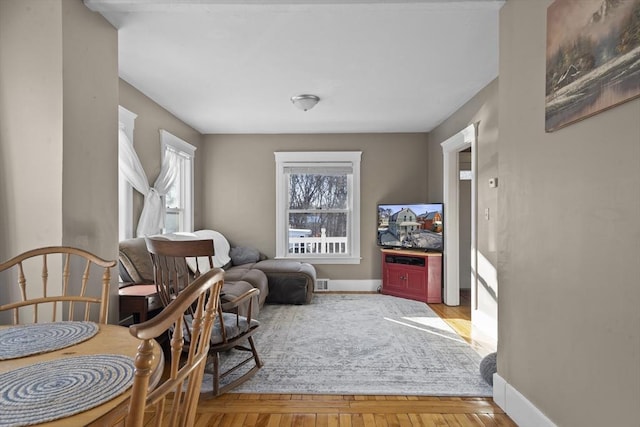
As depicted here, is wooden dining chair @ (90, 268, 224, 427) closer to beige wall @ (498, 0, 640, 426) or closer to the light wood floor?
the light wood floor

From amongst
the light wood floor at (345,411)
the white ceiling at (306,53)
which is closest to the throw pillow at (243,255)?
the white ceiling at (306,53)

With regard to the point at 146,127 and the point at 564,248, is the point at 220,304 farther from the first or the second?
the point at 146,127

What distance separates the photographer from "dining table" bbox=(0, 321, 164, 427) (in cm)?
75

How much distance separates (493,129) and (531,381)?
2350 mm

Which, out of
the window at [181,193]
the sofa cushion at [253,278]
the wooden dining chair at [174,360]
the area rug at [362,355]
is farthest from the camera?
the window at [181,193]

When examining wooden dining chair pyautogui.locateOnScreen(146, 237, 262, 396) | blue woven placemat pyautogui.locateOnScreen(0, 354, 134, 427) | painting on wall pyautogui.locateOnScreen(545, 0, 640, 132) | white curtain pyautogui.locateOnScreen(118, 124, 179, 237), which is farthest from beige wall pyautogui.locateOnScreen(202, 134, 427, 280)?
blue woven placemat pyautogui.locateOnScreen(0, 354, 134, 427)

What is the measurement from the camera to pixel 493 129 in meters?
3.44

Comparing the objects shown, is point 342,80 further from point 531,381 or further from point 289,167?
point 531,381

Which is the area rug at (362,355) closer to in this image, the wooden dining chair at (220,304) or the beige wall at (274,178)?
the wooden dining chair at (220,304)

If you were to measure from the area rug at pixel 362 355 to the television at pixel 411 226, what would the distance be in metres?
0.98

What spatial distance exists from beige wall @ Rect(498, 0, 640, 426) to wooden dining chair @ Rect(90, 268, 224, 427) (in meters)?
1.46

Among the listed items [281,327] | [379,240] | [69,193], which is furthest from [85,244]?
[379,240]

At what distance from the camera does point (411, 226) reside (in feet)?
17.0

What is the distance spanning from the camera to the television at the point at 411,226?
4.91m
